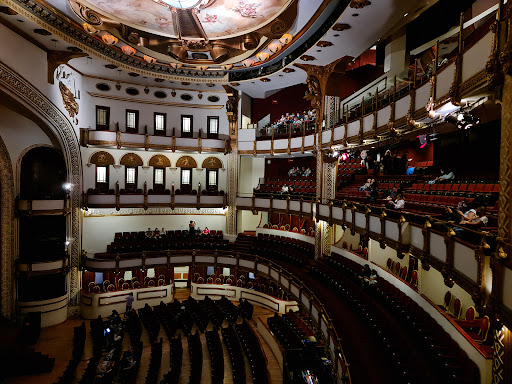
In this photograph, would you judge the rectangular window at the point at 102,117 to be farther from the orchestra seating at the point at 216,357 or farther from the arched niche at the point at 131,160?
the orchestra seating at the point at 216,357

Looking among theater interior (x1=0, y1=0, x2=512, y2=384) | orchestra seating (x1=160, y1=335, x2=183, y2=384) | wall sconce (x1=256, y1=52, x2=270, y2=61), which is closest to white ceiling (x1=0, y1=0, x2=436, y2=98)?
theater interior (x1=0, y1=0, x2=512, y2=384)

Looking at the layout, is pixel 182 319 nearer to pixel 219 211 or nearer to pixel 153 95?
pixel 219 211

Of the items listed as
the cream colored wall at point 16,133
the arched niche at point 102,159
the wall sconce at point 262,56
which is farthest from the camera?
the arched niche at point 102,159

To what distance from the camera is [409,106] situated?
914 centimetres

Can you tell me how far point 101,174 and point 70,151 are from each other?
9.17 feet

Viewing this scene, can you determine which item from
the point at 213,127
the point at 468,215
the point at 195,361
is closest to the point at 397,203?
the point at 468,215

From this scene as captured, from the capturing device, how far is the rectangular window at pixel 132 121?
19.9m

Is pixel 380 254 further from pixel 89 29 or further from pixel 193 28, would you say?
pixel 89 29

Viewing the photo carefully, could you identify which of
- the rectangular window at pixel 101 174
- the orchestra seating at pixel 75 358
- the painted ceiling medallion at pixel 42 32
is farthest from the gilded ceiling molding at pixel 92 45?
the orchestra seating at pixel 75 358

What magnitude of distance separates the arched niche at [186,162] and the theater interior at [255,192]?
20cm

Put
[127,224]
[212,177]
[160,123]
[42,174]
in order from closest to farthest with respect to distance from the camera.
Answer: [42,174] → [127,224] → [160,123] → [212,177]

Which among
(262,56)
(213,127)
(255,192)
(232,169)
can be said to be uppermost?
(262,56)

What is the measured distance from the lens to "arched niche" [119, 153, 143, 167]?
774 inches

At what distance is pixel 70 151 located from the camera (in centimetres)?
1647
